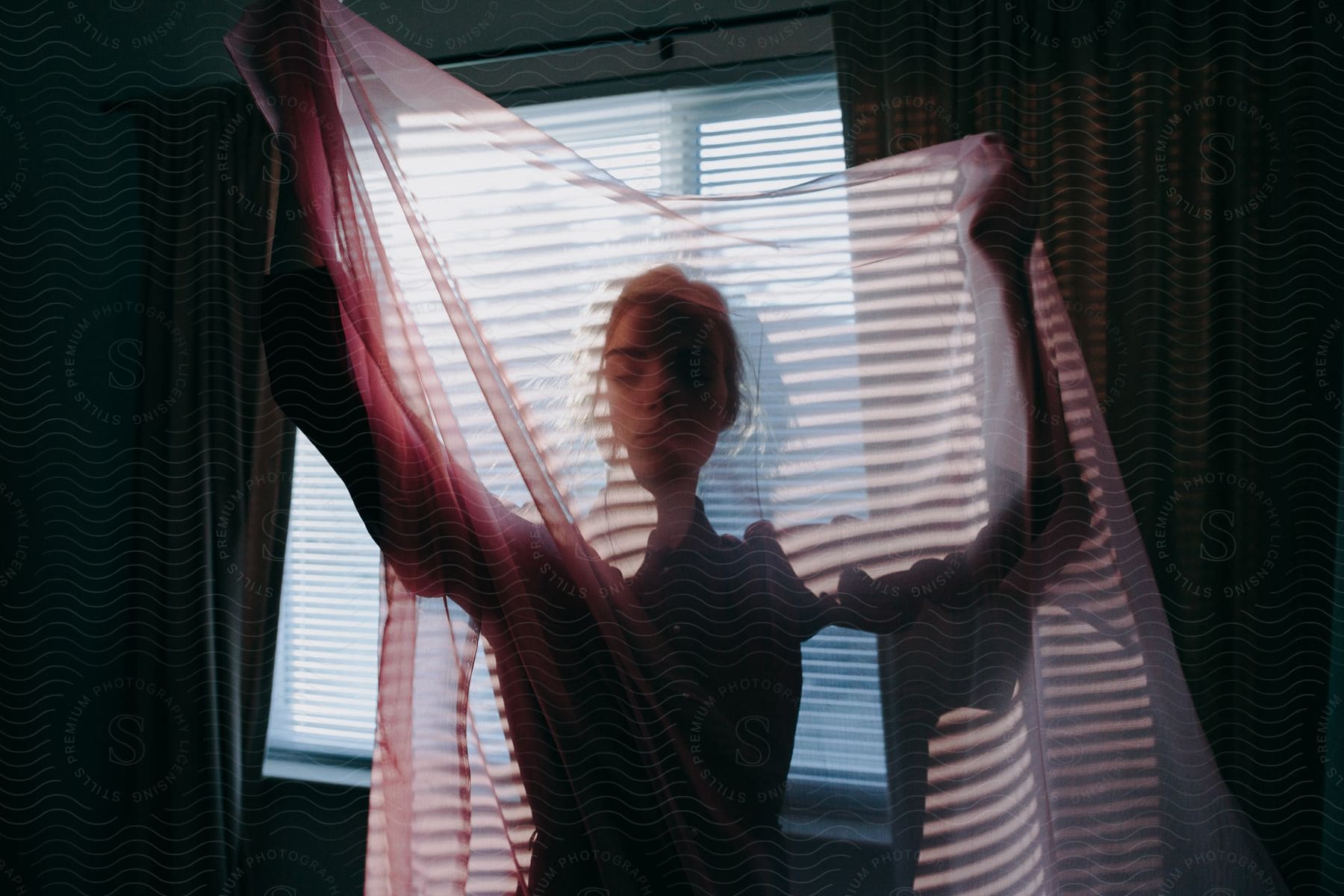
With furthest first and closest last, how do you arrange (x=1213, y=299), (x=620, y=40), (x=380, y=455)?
1. (x=620, y=40)
2. (x=1213, y=299)
3. (x=380, y=455)

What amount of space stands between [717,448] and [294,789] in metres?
0.97

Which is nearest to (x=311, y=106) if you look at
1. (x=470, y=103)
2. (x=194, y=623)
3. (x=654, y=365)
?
(x=470, y=103)

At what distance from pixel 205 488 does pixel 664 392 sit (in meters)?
0.89

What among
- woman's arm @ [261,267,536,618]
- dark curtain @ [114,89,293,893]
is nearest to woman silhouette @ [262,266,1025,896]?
woman's arm @ [261,267,536,618]

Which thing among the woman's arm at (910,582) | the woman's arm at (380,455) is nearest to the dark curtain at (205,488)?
the woman's arm at (380,455)

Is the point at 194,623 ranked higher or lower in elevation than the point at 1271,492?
lower

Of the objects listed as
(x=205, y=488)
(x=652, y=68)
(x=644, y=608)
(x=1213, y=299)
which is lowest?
(x=644, y=608)

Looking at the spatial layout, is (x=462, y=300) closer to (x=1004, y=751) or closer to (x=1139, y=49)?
(x=1004, y=751)

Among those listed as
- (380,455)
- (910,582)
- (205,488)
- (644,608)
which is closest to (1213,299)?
(910,582)

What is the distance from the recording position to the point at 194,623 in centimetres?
128

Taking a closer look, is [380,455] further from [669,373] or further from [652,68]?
[652,68]

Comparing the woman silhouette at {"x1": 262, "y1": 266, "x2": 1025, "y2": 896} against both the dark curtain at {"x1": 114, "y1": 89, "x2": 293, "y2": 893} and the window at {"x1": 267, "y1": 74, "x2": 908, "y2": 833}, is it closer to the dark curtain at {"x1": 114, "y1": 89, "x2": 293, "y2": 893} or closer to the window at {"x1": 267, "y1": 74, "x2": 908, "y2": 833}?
the window at {"x1": 267, "y1": 74, "x2": 908, "y2": 833}

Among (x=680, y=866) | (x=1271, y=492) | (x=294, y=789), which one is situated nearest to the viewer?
(x=680, y=866)

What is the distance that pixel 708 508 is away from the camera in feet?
2.63
